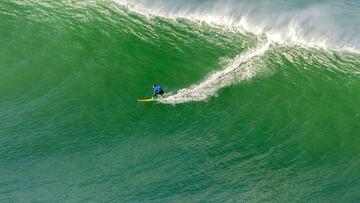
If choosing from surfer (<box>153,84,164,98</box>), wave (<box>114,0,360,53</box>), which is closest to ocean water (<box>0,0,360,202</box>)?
wave (<box>114,0,360,53</box>)

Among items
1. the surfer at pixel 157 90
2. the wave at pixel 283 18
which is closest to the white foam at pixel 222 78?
the surfer at pixel 157 90

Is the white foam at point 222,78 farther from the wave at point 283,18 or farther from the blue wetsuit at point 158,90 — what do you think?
the wave at point 283,18

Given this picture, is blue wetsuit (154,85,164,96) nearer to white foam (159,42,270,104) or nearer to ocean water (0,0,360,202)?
white foam (159,42,270,104)

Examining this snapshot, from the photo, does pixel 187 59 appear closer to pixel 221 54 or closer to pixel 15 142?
pixel 221 54

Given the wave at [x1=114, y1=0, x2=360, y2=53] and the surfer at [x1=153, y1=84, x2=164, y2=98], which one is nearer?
the surfer at [x1=153, y1=84, x2=164, y2=98]

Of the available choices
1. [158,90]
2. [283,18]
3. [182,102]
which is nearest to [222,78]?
[182,102]

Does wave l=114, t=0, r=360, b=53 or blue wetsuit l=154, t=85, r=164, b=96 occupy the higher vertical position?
wave l=114, t=0, r=360, b=53

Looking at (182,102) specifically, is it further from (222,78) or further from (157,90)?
(222,78)
